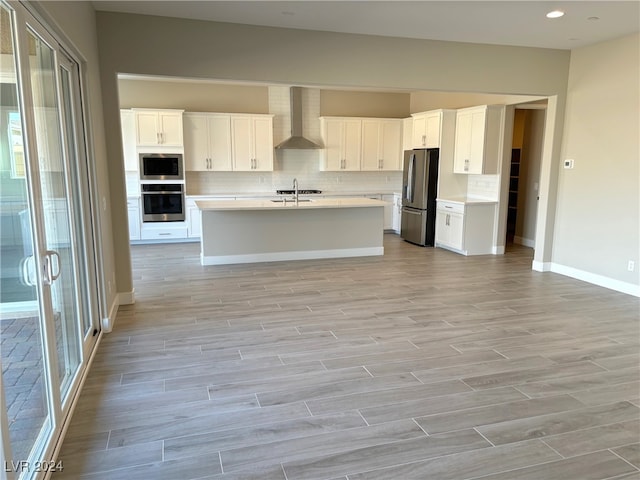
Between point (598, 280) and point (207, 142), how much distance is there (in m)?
6.45

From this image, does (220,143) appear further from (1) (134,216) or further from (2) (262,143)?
(1) (134,216)

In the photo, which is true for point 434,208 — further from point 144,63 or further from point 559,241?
point 144,63

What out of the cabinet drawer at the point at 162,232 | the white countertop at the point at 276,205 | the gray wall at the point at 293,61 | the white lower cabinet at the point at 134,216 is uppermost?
the gray wall at the point at 293,61

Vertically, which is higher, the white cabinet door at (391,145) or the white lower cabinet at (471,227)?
the white cabinet door at (391,145)

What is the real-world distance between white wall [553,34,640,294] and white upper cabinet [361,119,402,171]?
12.3ft

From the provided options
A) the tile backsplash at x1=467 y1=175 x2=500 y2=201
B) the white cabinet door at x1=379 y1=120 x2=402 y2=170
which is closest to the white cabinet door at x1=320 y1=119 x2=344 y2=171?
the white cabinet door at x1=379 y1=120 x2=402 y2=170

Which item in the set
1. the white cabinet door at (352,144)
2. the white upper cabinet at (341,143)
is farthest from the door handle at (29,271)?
the white cabinet door at (352,144)

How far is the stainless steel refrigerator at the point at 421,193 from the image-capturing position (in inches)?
303

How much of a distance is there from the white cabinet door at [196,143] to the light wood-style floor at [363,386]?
3.46 m

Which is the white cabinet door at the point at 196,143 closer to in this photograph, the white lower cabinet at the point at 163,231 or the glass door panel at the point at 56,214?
the white lower cabinet at the point at 163,231

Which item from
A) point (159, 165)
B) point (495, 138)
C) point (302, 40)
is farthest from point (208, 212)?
point (495, 138)

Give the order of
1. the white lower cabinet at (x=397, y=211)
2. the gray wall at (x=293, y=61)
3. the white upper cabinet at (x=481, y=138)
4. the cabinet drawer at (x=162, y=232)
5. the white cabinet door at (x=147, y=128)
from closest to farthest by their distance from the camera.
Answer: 1. the gray wall at (x=293, y=61)
2. the white upper cabinet at (x=481, y=138)
3. the white cabinet door at (x=147, y=128)
4. the cabinet drawer at (x=162, y=232)
5. the white lower cabinet at (x=397, y=211)

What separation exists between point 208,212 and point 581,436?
16.7 ft

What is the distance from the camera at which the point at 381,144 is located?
9.11 m
